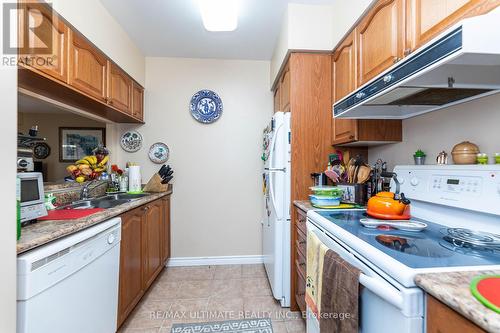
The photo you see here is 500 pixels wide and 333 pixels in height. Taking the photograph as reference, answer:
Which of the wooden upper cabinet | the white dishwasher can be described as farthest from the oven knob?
the wooden upper cabinet

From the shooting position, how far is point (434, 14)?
1.02 metres

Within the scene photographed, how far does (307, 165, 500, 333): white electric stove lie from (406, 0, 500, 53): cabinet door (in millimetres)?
Result: 607

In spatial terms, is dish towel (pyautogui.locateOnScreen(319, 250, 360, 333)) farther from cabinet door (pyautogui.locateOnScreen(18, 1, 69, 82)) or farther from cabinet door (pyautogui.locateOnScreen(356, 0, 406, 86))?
cabinet door (pyautogui.locateOnScreen(18, 1, 69, 82))

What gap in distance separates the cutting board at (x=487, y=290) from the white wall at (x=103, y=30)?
2.25 meters

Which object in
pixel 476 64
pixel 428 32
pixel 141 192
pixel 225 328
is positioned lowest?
pixel 225 328

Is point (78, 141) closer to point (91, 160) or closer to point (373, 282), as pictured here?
point (91, 160)

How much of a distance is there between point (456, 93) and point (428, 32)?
0.32m

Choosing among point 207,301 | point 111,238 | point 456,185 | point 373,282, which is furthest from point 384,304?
point 207,301

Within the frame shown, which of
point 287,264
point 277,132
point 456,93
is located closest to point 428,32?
point 456,93

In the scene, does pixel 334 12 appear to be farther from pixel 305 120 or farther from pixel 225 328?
pixel 225 328

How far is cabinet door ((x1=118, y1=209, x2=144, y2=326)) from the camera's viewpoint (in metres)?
1.60

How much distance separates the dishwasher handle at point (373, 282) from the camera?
652mm

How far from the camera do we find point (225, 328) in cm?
171

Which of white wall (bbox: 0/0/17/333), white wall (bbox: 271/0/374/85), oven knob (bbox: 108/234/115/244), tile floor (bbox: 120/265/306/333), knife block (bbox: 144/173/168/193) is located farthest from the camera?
knife block (bbox: 144/173/168/193)
